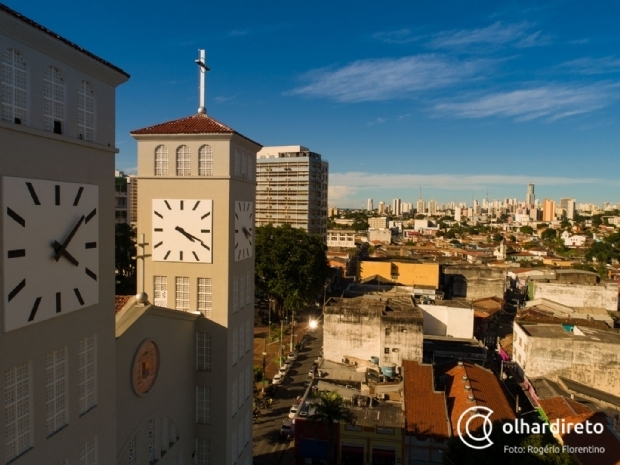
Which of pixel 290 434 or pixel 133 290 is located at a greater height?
pixel 133 290

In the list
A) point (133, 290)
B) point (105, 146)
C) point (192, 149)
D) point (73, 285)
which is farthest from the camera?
point (133, 290)

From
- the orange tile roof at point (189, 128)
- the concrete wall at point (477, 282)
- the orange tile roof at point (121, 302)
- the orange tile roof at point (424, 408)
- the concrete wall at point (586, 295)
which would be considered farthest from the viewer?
the concrete wall at point (477, 282)

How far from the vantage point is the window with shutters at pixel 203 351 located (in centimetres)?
1431

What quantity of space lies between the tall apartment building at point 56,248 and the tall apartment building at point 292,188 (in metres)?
54.6

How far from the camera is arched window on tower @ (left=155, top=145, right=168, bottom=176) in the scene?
1426 centimetres

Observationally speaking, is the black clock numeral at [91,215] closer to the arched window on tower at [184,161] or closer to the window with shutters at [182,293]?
the arched window on tower at [184,161]

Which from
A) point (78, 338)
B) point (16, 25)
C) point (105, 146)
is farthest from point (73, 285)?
point (16, 25)

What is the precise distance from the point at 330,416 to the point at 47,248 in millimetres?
13648

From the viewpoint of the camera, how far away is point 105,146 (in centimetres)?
911

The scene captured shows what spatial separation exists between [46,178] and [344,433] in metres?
16.6

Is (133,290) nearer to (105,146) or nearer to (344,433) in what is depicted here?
(344,433)

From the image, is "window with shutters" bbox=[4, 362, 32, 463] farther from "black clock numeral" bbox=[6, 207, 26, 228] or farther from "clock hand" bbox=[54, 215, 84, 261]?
"black clock numeral" bbox=[6, 207, 26, 228]

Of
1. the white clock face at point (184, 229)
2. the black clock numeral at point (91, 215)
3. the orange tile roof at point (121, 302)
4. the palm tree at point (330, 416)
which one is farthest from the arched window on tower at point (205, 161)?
the palm tree at point (330, 416)

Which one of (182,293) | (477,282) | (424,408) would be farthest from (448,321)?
(182,293)
